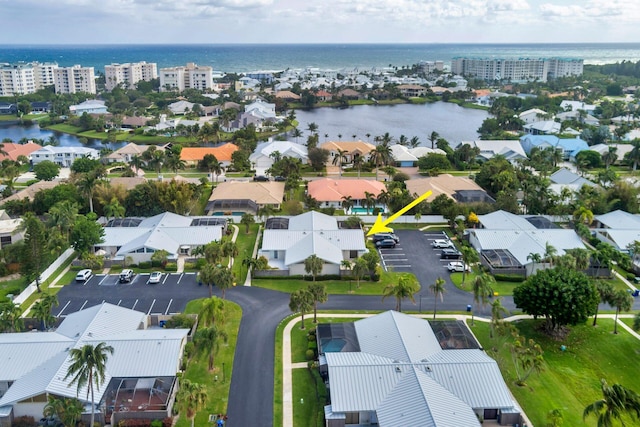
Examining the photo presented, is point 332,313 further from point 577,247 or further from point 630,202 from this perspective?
point 630,202

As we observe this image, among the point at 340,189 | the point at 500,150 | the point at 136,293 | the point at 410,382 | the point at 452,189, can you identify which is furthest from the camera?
the point at 500,150

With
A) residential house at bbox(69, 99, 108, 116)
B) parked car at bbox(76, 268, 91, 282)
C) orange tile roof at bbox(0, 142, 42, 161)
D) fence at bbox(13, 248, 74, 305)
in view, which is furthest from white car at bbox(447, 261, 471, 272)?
residential house at bbox(69, 99, 108, 116)

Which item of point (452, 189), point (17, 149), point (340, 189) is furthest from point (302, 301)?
point (17, 149)

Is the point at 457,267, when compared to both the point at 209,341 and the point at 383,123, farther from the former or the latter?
the point at 383,123

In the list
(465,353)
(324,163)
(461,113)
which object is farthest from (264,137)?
(465,353)

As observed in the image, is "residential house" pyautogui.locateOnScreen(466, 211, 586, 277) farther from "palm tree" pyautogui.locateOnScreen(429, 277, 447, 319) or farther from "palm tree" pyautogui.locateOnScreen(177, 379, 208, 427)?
"palm tree" pyautogui.locateOnScreen(177, 379, 208, 427)
